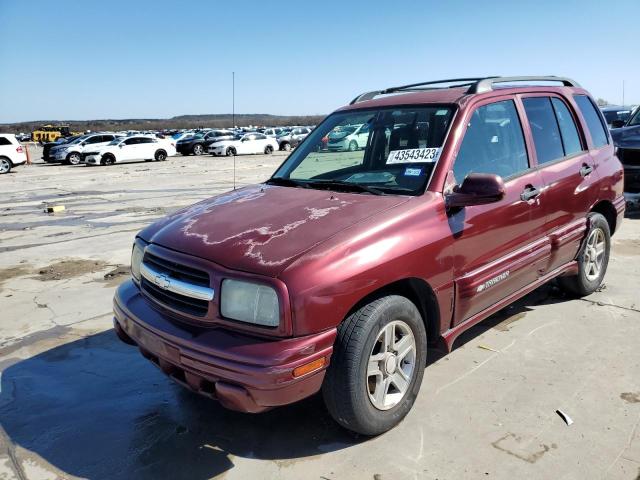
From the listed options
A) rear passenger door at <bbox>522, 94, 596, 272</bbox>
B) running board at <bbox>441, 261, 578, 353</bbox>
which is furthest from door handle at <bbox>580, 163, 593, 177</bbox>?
running board at <bbox>441, 261, 578, 353</bbox>

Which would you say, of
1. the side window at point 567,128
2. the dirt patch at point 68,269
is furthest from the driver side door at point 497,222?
the dirt patch at point 68,269

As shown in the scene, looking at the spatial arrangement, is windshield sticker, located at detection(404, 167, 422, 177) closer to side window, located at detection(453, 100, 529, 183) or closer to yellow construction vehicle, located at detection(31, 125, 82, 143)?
side window, located at detection(453, 100, 529, 183)

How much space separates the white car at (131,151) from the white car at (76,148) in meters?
0.44

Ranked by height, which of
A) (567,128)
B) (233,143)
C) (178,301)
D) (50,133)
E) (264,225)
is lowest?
(178,301)

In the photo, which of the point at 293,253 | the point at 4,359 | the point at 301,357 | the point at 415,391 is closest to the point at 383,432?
the point at 415,391

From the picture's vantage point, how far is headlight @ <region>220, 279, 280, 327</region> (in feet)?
8.65

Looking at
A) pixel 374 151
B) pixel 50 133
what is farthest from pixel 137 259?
pixel 50 133

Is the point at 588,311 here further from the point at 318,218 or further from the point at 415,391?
the point at 318,218

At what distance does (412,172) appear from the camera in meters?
3.51

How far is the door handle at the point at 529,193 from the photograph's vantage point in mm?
3841

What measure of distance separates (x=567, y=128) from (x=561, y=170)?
584mm

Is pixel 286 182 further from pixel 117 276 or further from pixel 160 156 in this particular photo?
pixel 160 156

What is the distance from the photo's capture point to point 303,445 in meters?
3.04

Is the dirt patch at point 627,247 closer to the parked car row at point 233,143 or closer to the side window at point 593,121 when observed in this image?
the side window at point 593,121
